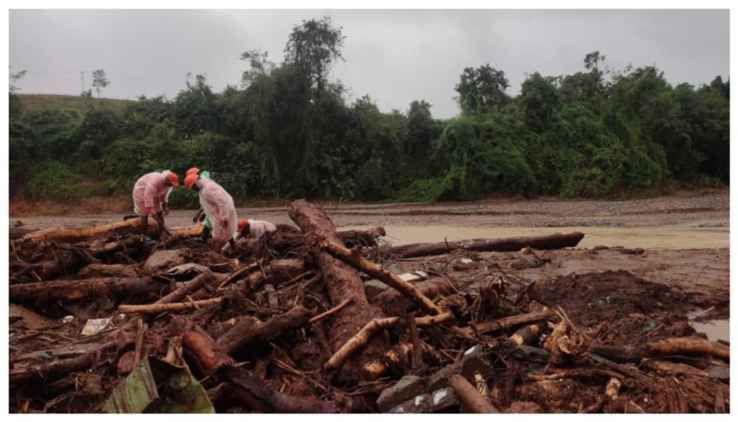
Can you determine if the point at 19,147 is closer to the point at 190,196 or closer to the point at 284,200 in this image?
the point at 190,196

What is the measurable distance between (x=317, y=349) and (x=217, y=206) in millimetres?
3518

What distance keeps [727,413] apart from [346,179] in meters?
26.6

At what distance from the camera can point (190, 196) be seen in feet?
92.9

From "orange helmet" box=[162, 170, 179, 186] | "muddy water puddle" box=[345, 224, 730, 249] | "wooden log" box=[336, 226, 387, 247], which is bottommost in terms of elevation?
"muddy water puddle" box=[345, 224, 730, 249]

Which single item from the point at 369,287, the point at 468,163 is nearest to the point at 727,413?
the point at 369,287

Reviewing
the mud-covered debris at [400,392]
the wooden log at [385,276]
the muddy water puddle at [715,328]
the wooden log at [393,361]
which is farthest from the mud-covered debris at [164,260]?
the muddy water puddle at [715,328]

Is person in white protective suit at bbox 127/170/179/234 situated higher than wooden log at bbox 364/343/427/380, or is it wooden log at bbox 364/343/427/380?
person in white protective suit at bbox 127/170/179/234

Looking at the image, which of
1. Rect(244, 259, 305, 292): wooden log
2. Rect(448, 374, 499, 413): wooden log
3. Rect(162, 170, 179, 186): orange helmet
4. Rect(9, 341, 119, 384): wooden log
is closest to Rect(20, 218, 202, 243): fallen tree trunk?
Rect(162, 170, 179, 186): orange helmet

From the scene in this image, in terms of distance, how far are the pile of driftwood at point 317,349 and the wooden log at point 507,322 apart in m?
0.02

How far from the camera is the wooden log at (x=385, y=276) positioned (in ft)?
16.6

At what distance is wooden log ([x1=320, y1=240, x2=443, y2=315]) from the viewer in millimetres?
5052

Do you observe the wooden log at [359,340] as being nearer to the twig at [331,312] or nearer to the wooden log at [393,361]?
the wooden log at [393,361]

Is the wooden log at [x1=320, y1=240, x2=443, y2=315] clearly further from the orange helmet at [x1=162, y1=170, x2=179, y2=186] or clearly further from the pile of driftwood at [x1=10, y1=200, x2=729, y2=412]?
the orange helmet at [x1=162, y1=170, x2=179, y2=186]

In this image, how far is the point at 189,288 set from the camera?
570 centimetres
